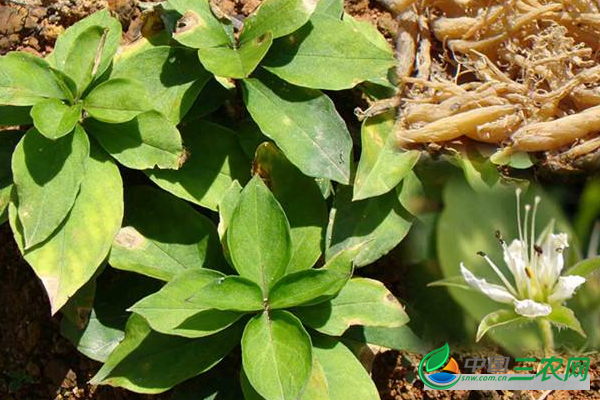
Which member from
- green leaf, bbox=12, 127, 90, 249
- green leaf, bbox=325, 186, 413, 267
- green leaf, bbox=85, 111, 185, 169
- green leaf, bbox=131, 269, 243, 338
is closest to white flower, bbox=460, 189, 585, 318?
green leaf, bbox=325, 186, 413, 267

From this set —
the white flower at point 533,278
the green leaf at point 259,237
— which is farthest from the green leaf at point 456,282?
the green leaf at point 259,237

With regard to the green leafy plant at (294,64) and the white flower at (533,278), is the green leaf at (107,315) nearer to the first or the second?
the green leafy plant at (294,64)

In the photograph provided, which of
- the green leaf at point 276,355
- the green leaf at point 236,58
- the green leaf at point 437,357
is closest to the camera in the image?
the green leaf at point 276,355

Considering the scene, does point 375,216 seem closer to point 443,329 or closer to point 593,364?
point 443,329

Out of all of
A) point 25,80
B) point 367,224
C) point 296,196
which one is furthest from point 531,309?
point 25,80

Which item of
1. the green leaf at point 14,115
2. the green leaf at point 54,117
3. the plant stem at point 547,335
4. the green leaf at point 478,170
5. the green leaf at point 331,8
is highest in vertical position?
the green leaf at point 331,8

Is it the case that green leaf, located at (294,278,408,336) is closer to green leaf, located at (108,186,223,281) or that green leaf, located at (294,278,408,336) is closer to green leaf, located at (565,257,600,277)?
green leaf, located at (108,186,223,281)
